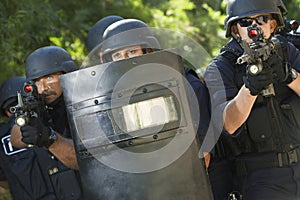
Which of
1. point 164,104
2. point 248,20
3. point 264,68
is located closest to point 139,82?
point 164,104

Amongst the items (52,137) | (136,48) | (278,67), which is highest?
(136,48)

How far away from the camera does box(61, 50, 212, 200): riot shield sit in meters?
5.35

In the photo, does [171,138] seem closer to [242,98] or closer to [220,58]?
[242,98]

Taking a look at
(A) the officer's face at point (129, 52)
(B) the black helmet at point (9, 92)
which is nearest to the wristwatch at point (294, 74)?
(A) the officer's face at point (129, 52)

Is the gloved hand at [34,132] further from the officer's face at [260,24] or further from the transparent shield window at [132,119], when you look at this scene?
the officer's face at [260,24]

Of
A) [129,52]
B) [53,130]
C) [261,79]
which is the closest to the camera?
[261,79]

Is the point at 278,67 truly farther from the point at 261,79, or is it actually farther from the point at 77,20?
the point at 77,20

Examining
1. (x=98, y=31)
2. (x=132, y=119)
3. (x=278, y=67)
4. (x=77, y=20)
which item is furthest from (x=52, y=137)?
(x=77, y=20)

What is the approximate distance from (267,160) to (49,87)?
194cm

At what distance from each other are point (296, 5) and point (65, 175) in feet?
19.0

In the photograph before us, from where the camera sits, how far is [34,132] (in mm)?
6250

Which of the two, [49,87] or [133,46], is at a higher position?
[133,46]

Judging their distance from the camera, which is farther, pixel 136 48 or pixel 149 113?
pixel 136 48

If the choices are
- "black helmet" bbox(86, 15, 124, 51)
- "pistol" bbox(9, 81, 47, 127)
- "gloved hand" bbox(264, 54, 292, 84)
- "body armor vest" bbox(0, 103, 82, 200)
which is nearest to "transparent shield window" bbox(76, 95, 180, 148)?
"gloved hand" bbox(264, 54, 292, 84)
